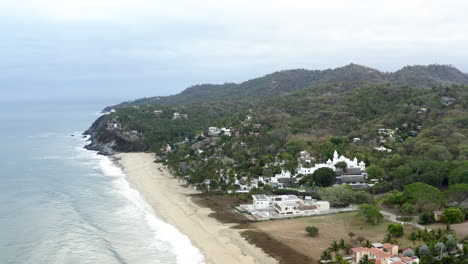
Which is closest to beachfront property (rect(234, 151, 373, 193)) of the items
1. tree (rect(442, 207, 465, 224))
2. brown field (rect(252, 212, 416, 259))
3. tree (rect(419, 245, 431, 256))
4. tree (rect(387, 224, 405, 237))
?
brown field (rect(252, 212, 416, 259))

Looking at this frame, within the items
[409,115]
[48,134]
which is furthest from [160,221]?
[48,134]

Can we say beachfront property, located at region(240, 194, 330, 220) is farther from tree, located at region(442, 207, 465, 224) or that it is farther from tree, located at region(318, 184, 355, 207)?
tree, located at region(442, 207, 465, 224)

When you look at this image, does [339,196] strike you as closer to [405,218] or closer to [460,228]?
[405,218]

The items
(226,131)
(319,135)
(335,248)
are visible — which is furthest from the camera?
(226,131)

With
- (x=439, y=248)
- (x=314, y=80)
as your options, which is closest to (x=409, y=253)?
(x=439, y=248)

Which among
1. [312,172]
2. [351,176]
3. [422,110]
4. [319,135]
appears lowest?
[351,176]

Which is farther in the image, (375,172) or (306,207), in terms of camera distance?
(375,172)
